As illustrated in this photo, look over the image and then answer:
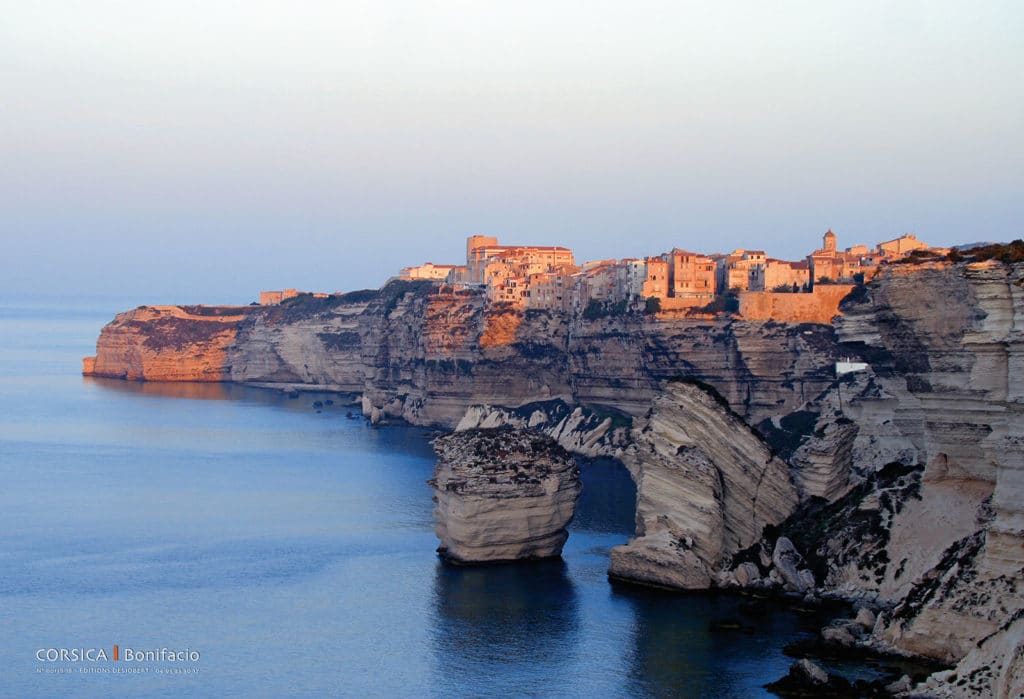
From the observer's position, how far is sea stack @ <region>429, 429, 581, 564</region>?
3938cm

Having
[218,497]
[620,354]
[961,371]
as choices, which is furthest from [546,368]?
[961,371]

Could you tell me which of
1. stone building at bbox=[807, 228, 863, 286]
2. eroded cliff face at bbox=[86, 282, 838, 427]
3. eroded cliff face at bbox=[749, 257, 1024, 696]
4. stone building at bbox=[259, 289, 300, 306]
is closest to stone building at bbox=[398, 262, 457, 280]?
eroded cliff face at bbox=[86, 282, 838, 427]

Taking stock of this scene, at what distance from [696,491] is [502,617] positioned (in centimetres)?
611

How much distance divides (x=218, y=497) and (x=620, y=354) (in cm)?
2383

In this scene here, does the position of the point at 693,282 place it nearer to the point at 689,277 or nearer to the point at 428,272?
the point at 689,277

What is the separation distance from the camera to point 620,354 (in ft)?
239

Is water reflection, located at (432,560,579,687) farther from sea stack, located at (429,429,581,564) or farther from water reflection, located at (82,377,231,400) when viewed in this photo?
water reflection, located at (82,377,231,400)

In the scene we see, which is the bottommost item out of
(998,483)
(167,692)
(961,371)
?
(167,692)

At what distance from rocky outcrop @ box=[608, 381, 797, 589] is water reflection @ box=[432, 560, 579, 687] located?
229cm

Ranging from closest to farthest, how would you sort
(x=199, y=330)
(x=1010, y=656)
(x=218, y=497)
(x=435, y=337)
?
(x=1010, y=656) < (x=218, y=497) < (x=435, y=337) < (x=199, y=330)

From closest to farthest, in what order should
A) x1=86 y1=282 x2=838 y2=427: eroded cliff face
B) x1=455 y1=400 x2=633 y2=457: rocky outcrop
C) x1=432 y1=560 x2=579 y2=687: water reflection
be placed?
x1=432 y1=560 x2=579 y2=687: water reflection < x1=86 y1=282 x2=838 y2=427: eroded cliff face < x1=455 y1=400 x2=633 y2=457: rocky outcrop

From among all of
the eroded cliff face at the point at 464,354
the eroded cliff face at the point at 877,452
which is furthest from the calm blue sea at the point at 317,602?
the eroded cliff face at the point at 464,354

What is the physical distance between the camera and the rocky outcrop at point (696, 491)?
37.0 metres

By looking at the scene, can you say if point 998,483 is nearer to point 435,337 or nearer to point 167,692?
point 167,692
